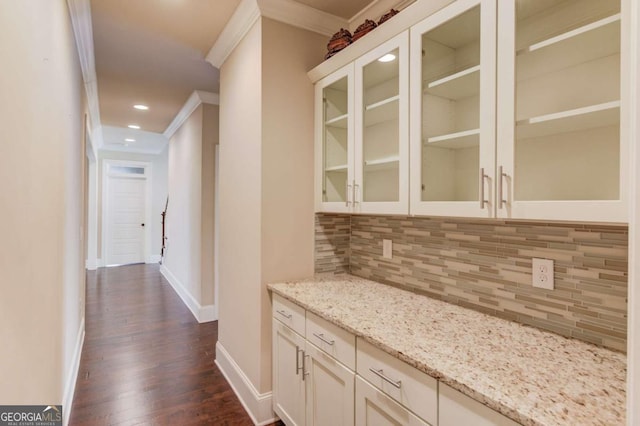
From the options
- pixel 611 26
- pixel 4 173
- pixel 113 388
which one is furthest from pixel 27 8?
pixel 113 388

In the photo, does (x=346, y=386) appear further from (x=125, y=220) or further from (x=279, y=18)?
(x=125, y=220)

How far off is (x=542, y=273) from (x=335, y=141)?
4.53ft

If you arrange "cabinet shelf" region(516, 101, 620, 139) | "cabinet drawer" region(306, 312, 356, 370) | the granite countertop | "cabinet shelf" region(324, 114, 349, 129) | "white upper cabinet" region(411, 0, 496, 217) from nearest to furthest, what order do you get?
the granite countertop
"cabinet shelf" region(516, 101, 620, 139)
"white upper cabinet" region(411, 0, 496, 217)
"cabinet drawer" region(306, 312, 356, 370)
"cabinet shelf" region(324, 114, 349, 129)

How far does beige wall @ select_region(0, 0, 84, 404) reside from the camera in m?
0.98

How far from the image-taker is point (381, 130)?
6.21 feet

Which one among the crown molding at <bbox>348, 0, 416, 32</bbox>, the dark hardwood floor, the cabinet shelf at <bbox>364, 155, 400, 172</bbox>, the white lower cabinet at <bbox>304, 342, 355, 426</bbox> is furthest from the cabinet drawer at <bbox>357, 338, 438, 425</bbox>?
the crown molding at <bbox>348, 0, 416, 32</bbox>

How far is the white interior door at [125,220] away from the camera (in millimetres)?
7477

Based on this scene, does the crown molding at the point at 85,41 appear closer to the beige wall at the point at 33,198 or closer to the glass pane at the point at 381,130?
the beige wall at the point at 33,198

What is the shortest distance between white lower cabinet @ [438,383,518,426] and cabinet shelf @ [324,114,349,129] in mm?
1552

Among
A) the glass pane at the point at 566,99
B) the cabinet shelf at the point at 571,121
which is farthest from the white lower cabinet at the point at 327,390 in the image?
the cabinet shelf at the point at 571,121

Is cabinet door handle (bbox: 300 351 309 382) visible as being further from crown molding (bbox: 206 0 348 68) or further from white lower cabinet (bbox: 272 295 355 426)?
crown molding (bbox: 206 0 348 68)

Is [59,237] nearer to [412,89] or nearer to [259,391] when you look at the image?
[259,391]

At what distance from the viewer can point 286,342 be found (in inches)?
78.2

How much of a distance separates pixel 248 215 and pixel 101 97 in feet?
10.3
